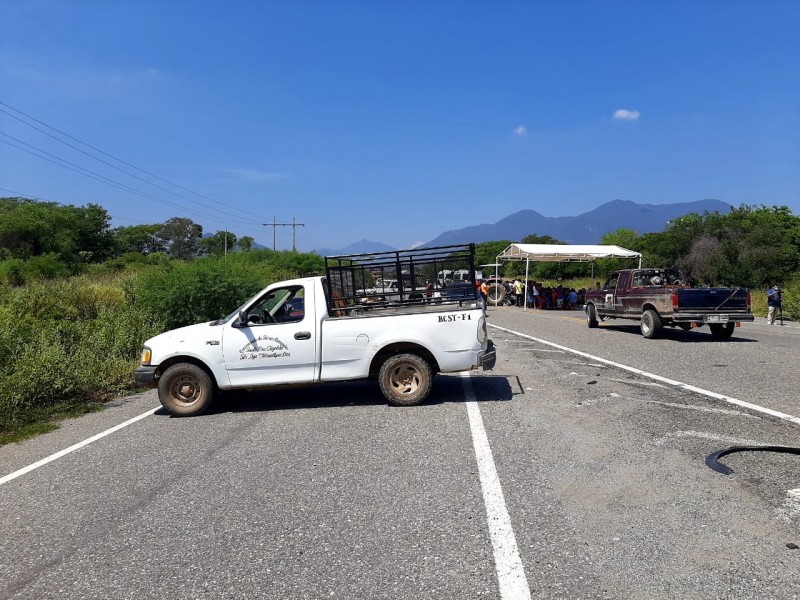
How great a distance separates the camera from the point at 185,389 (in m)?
8.39

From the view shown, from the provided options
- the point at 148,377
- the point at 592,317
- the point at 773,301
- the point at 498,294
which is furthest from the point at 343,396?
the point at 498,294

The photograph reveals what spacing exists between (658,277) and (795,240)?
46388 millimetres

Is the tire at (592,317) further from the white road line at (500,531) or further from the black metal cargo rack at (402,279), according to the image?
the white road line at (500,531)

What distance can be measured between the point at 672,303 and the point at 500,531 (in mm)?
13190

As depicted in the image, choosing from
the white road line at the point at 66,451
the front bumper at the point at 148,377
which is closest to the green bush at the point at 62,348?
the white road line at the point at 66,451

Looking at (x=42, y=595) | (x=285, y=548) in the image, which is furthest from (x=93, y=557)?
(x=285, y=548)

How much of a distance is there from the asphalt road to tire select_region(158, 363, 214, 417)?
0.21 m

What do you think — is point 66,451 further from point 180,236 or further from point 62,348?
point 180,236

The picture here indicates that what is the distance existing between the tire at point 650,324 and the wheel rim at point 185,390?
1262 cm

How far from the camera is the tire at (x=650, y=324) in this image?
53.4 feet

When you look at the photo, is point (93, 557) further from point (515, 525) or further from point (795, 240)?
point (795, 240)

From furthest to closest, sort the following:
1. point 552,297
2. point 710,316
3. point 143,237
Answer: point 143,237 → point 552,297 → point 710,316

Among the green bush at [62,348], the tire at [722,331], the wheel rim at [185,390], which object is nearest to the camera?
the wheel rim at [185,390]

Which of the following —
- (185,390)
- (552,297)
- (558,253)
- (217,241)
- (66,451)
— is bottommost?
(66,451)
